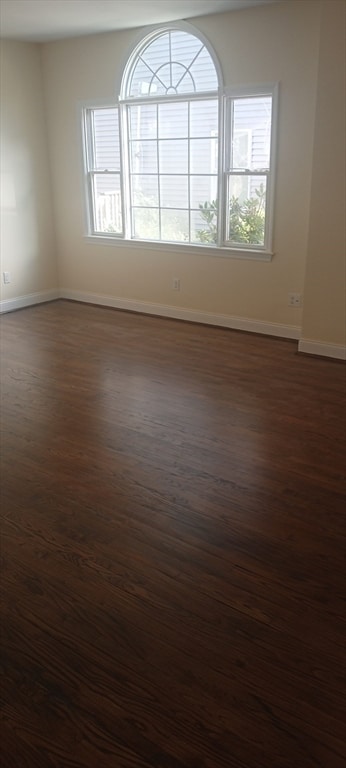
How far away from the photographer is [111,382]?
13.4ft

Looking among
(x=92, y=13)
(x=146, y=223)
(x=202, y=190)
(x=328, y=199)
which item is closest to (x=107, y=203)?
(x=146, y=223)

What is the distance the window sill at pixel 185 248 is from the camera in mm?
4910

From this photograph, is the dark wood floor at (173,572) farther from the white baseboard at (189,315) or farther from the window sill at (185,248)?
Answer: the window sill at (185,248)

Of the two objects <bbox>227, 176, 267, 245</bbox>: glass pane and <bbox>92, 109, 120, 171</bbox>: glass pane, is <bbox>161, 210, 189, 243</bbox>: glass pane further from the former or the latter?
<bbox>92, 109, 120, 171</bbox>: glass pane

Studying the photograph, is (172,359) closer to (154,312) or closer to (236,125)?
(154,312)

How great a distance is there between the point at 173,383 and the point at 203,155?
7.26 ft

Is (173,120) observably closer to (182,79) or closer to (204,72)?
(182,79)

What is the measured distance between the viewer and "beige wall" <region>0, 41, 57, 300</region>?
5.63 metres

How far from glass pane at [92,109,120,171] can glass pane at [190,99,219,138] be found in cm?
89

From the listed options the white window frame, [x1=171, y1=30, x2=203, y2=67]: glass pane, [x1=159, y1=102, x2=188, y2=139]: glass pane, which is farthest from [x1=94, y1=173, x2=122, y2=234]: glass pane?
the white window frame

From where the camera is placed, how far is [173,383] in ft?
13.3

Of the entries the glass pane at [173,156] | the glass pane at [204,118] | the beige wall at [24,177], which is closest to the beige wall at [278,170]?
the beige wall at [24,177]

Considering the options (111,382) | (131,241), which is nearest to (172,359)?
(111,382)

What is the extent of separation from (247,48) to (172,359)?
2.46 metres
